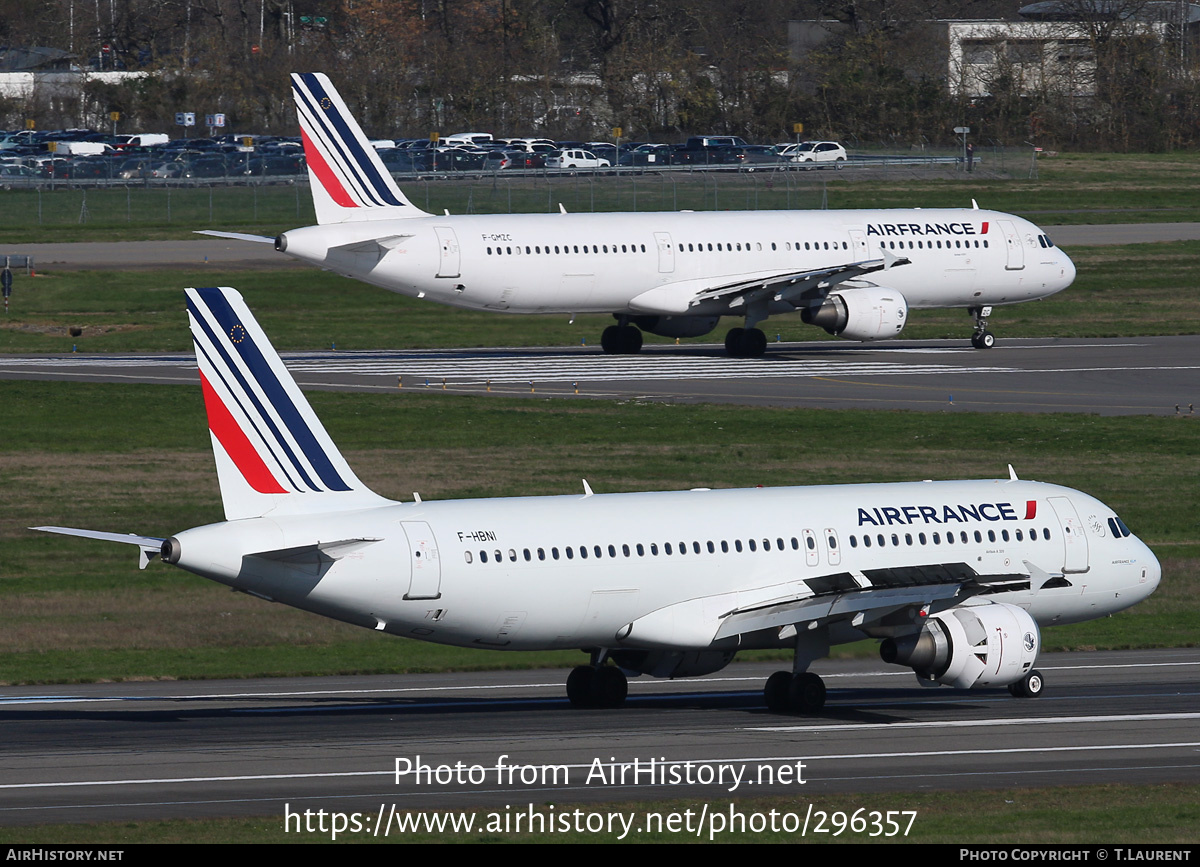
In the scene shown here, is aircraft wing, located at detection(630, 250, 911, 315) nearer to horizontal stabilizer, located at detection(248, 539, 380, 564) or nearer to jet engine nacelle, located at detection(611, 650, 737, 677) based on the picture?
jet engine nacelle, located at detection(611, 650, 737, 677)

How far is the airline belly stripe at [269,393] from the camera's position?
30375 mm

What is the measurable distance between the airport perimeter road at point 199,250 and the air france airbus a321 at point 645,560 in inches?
3075

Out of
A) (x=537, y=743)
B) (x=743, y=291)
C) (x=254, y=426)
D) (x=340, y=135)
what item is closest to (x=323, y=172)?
(x=340, y=135)

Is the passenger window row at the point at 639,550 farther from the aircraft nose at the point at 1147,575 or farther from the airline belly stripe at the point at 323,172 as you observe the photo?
the airline belly stripe at the point at 323,172

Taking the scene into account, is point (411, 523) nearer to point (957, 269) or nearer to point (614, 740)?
point (614, 740)

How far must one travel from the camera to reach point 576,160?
490ft

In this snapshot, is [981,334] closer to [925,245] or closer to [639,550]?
[925,245]

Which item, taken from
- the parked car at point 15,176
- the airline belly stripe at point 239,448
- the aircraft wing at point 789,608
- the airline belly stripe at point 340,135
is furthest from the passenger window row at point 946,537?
the parked car at point 15,176

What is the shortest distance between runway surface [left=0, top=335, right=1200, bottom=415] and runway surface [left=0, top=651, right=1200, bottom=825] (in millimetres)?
31115

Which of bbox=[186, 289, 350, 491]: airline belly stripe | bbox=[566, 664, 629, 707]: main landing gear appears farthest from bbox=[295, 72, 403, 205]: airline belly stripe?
bbox=[186, 289, 350, 491]: airline belly stripe

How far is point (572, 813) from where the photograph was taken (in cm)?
2500

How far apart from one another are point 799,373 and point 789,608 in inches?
1719

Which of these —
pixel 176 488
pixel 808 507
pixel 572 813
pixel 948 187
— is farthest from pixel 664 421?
pixel 948 187

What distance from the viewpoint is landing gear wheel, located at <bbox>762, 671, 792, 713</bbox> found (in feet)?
109
